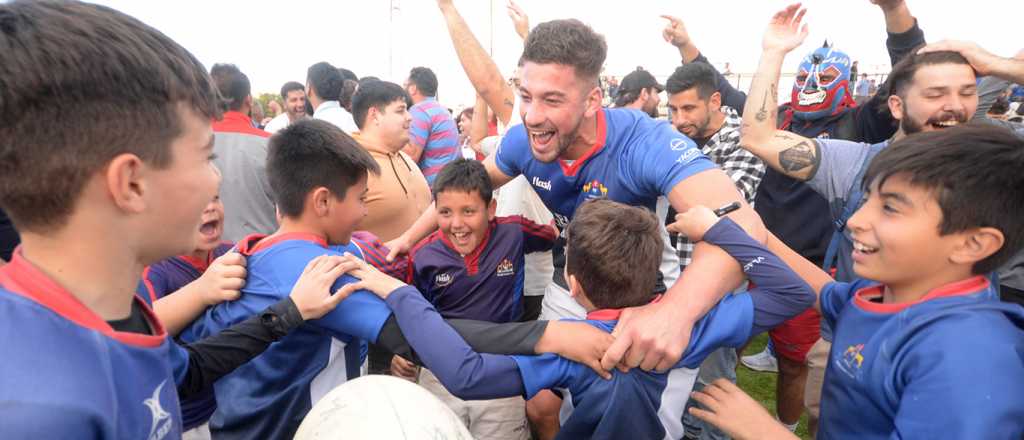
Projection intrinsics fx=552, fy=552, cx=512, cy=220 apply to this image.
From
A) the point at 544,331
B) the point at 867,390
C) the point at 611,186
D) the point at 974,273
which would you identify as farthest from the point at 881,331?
the point at 611,186

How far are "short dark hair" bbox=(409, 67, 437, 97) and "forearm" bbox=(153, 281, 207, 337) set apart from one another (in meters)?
5.23

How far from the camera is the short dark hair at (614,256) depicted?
1989mm

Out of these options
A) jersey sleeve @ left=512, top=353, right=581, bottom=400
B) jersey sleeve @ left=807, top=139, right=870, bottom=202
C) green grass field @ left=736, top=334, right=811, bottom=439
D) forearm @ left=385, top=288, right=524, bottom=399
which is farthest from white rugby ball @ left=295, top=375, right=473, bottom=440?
green grass field @ left=736, top=334, right=811, bottom=439

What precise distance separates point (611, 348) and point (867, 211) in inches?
36.3

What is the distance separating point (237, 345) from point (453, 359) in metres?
0.73

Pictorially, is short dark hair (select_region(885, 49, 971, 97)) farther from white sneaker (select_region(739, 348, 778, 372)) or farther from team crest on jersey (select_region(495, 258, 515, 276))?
white sneaker (select_region(739, 348, 778, 372))

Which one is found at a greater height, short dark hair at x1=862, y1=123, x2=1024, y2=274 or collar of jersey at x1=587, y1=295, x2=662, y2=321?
Answer: short dark hair at x1=862, y1=123, x2=1024, y2=274

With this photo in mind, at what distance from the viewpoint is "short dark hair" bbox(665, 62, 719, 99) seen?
4457 millimetres

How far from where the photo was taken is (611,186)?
276cm

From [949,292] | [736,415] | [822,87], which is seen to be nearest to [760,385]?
[822,87]

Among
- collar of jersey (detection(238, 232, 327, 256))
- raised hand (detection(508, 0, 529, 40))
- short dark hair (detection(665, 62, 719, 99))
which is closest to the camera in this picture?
collar of jersey (detection(238, 232, 327, 256))

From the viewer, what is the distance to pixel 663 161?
2.55 meters

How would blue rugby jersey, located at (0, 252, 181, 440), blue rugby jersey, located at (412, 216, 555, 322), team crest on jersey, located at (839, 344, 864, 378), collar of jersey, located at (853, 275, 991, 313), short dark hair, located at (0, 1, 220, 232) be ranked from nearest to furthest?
blue rugby jersey, located at (0, 252, 181, 440)
short dark hair, located at (0, 1, 220, 232)
collar of jersey, located at (853, 275, 991, 313)
team crest on jersey, located at (839, 344, 864, 378)
blue rugby jersey, located at (412, 216, 555, 322)

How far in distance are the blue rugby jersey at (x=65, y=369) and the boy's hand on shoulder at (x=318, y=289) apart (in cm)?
60
